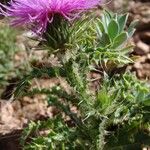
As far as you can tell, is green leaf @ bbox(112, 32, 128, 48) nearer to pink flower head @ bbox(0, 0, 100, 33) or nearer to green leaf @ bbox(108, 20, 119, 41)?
green leaf @ bbox(108, 20, 119, 41)

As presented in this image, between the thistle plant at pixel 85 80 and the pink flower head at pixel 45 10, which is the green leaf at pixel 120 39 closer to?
the thistle plant at pixel 85 80

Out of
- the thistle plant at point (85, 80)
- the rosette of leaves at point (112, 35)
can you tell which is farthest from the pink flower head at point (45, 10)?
the rosette of leaves at point (112, 35)

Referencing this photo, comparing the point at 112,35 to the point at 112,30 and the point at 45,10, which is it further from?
the point at 45,10

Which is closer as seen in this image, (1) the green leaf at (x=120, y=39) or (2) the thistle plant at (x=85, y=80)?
(2) the thistle plant at (x=85, y=80)

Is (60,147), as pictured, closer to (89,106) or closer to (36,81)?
(89,106)

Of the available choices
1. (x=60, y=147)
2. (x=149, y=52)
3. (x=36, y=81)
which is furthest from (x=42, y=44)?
(x=149, y=52)

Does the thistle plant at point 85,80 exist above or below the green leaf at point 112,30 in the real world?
below

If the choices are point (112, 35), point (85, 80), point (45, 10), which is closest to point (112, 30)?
point (112, 35)
